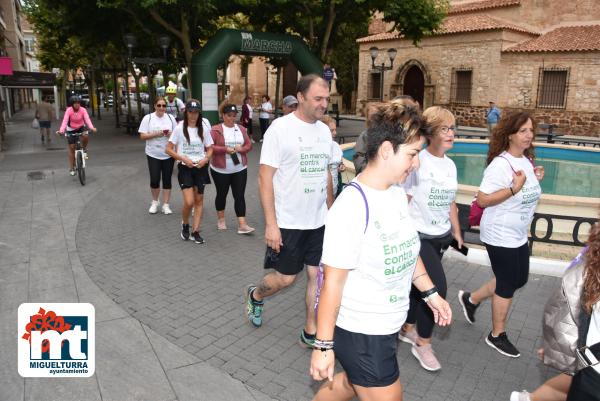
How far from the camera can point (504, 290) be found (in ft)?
13.0

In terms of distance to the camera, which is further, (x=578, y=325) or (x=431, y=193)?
(x=431, y=193)

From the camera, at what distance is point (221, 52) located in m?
18.2

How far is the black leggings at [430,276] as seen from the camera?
361cm

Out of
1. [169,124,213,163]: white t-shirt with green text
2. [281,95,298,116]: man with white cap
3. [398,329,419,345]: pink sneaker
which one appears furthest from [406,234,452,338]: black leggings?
[169,124,213,163]: white t-shirt with green text

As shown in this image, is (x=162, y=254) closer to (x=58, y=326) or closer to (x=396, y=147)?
(x=58, y=326)

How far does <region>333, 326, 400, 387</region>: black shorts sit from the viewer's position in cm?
232

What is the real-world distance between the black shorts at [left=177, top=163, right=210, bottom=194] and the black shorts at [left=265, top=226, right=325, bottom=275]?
3278 millimetres

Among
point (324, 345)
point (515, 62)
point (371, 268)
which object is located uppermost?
point (515, 62)

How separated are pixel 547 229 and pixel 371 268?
5043 millimetres

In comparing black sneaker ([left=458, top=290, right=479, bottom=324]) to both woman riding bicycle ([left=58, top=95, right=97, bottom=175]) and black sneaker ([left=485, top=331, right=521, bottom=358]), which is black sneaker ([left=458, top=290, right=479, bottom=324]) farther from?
woman riding bicycle ([left=58, top=95, right=97, bottom=175])

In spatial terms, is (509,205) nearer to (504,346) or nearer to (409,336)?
(504,346)

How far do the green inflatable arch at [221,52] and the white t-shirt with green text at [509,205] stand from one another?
1548 centimetres

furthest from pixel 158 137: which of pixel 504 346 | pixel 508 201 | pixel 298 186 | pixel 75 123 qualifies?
pixel 504 346

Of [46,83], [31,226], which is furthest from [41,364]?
[46,83]
